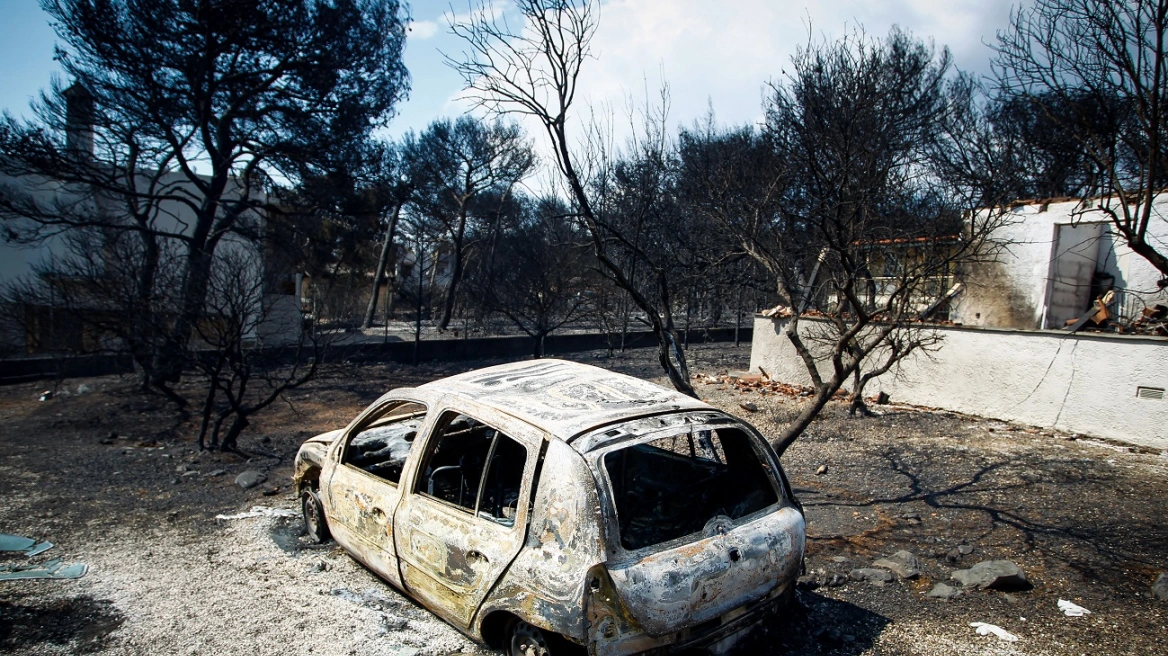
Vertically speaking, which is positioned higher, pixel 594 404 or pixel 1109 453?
pixel 594 404

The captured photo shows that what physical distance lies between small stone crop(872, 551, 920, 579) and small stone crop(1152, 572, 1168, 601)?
139 cm

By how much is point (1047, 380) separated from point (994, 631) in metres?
8.07

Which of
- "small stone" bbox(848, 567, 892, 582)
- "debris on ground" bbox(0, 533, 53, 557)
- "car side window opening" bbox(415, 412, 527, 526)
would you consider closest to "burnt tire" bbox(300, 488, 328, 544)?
"car side window opening" bbox(415, 412, 527, 526)

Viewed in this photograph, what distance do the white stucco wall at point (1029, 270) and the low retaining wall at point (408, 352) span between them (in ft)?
25.0

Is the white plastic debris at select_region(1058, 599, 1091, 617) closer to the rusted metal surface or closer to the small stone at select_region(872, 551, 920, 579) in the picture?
the small stone at select_region(872, 551, 920, 579)

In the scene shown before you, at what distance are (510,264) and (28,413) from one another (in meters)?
12.5

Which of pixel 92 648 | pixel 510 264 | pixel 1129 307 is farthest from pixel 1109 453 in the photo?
pixel 510 264

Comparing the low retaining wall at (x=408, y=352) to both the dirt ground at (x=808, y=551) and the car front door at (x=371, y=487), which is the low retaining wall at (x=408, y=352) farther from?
the car front door at (x=371, y=487)

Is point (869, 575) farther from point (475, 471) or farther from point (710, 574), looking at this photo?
point (475, 471)

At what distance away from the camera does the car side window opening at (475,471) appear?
345cm

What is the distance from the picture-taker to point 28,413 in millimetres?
11477

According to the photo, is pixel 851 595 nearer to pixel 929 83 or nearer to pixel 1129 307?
pixel 1129 307

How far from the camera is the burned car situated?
2.83 metres

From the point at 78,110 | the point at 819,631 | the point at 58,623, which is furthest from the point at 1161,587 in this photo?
the point at 78,110
